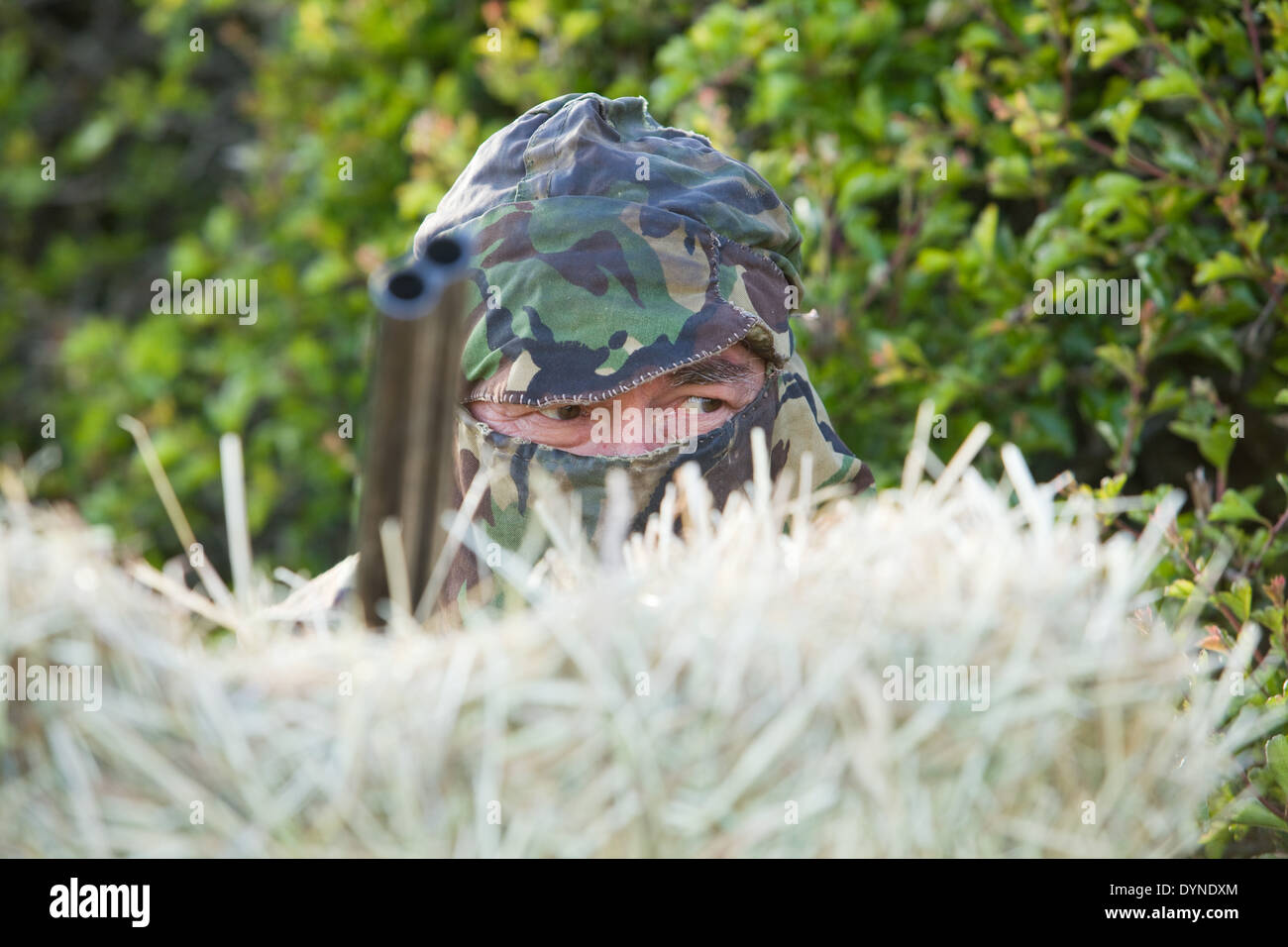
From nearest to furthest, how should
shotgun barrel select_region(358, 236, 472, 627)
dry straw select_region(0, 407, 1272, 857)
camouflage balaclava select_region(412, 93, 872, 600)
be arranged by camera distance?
dry straw select_region(0, 407, 1272, 857) < shotgun barrel select_region(358, 236, 472, 627) < camouflage balaclava select_region(412, 93, 872, 600)

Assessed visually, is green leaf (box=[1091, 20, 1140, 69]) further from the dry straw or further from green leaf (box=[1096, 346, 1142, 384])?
the dry straw

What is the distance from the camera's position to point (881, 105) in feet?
9.55

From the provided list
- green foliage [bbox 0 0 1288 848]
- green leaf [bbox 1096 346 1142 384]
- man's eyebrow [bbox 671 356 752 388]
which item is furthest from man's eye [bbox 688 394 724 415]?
green leaf [bbox 1096 346 1142 384]

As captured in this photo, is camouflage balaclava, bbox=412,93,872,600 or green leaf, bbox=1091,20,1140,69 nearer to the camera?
camouflage balaclava, bbox=412,93,872,600

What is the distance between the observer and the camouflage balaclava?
73.9 inches

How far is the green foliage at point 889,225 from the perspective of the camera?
2.37 metres

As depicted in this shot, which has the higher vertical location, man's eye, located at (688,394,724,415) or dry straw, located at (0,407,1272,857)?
man's eye, located at (688,394,724,415)

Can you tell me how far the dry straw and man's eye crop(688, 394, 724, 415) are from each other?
3.30 ft

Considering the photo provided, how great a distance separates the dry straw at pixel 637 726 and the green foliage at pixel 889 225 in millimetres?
395

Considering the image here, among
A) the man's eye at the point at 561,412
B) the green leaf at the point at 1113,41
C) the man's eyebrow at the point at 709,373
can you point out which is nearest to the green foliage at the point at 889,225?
the green leaf at the point at 1113,41

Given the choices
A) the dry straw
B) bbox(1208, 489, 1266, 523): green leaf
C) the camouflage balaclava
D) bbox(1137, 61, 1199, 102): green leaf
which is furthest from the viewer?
bbox(1137, 61, 1199, 102): green leaf

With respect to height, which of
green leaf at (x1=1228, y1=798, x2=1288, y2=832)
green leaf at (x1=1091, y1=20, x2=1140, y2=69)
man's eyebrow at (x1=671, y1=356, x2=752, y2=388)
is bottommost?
green leaf at (x1=1228, y1=798, x2=1288, y2=832)

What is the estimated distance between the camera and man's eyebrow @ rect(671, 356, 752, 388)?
195 centimetres
